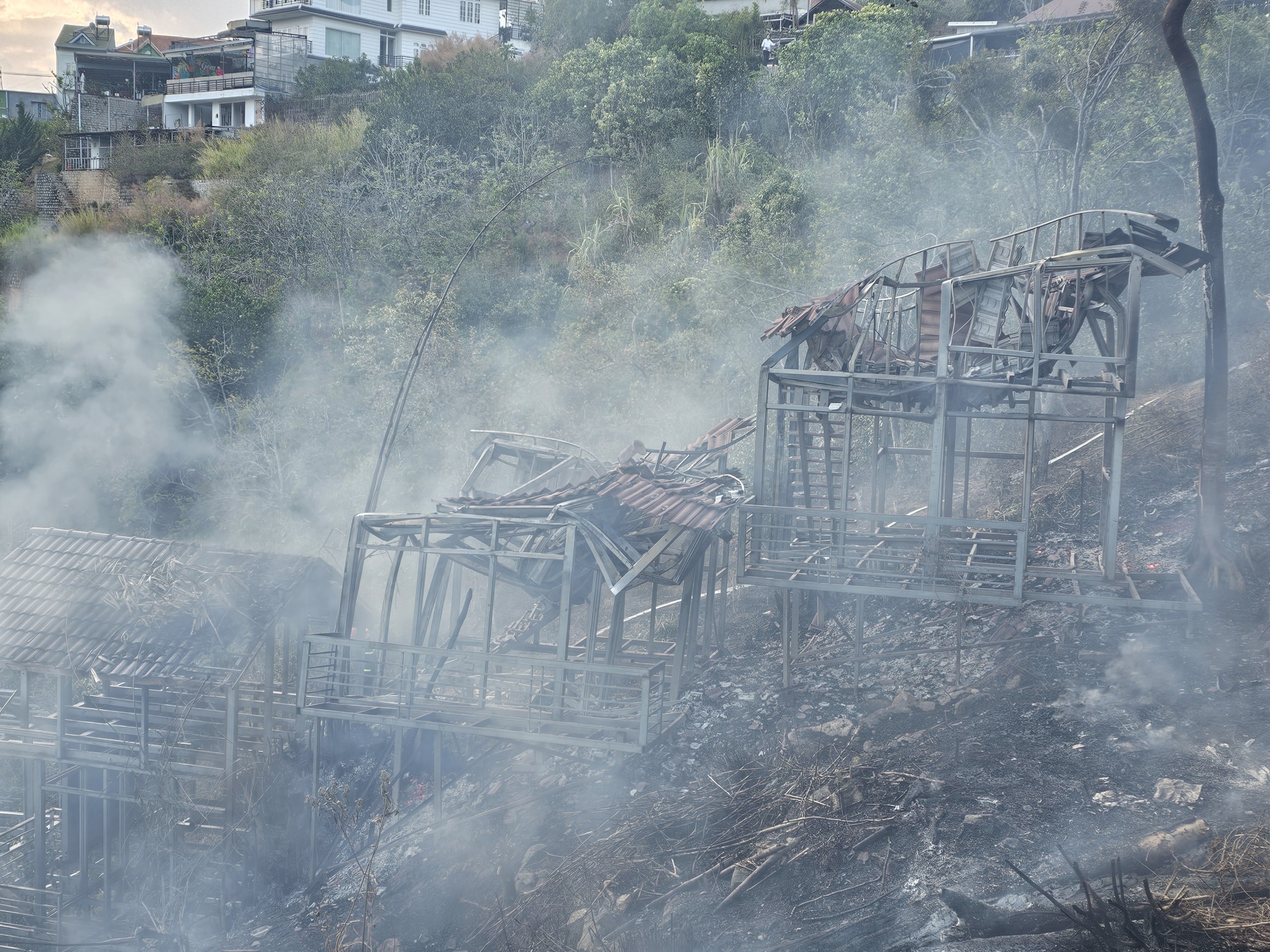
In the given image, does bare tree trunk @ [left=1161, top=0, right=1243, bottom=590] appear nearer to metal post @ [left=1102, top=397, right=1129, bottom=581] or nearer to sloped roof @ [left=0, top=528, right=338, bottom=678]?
metal post @ [left=1102, top=397, right=1129, bottom=581]

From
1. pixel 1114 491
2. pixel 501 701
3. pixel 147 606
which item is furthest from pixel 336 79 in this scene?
pixel 1114 491

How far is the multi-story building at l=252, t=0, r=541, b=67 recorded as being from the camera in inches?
1742

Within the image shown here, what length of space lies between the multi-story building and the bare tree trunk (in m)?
36.2

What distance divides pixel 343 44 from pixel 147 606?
39.4m

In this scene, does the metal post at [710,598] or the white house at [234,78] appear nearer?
the metal post at [710,598]

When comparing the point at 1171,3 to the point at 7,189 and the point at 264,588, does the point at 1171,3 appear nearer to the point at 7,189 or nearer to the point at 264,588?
the point at 264,588

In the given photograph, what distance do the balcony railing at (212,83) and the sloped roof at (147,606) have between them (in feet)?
116

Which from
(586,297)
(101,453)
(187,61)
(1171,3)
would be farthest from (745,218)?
(187,61)

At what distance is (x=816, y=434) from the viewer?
14.1 meters

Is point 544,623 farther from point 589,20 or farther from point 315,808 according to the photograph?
point 589,20

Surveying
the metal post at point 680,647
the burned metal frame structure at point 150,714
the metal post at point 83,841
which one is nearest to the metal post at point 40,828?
the burned metal frame structure at point 150,714

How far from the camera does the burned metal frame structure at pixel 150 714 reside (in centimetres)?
1240

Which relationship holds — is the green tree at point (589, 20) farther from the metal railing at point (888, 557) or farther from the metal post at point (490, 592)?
the metal post at point (490, 592)

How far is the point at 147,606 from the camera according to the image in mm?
12672
